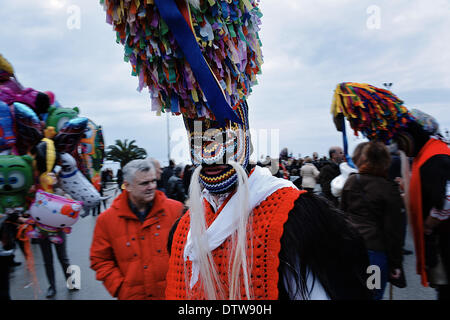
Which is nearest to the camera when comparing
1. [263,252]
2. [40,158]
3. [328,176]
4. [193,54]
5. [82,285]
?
[193,54]

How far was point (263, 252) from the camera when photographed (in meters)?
1.21

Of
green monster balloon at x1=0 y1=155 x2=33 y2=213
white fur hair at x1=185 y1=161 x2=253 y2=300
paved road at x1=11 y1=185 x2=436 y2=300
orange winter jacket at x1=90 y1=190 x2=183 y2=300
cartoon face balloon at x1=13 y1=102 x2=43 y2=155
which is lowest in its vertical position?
paved road at x1=11 y1=185 x2=436 y2=300

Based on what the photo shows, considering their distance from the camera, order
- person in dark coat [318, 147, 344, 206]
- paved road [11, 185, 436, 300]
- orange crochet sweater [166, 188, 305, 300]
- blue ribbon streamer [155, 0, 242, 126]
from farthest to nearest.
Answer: person in dark coat [318, 147, 344, 206] < paved road [11, 185, 436, 300] < orange crochet sweater [166, 188, 305, 300] < blue ribbon streamer [155, 0, 242, 126]

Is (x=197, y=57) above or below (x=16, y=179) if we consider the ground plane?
above

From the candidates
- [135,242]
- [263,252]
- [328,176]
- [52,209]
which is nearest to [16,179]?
[52,209]

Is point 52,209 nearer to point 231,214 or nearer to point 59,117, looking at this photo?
point 59,117

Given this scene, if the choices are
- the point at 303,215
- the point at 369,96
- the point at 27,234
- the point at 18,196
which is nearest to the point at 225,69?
the point at 303,215

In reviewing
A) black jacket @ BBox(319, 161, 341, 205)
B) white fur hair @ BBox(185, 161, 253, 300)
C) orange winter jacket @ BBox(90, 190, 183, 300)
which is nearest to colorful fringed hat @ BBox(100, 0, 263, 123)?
white fur hair @ BBox(185, 161, 253, 300)

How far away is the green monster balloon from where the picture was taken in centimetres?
236

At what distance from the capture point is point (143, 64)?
1162 millimetres

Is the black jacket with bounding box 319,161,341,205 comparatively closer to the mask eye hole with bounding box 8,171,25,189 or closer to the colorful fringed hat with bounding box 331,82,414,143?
the colorful fringed hat with bounding box 331,82,414,143

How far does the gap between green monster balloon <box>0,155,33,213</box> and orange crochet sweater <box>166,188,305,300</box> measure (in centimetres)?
169

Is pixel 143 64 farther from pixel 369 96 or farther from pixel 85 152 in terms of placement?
pixel 369 96

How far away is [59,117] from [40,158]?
39cm
